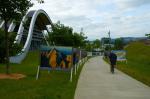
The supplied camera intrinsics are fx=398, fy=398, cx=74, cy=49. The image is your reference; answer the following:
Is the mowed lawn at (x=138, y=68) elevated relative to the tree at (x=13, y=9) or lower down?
lower down

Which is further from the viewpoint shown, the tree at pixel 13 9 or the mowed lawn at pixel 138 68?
the mowed lawn at pixel 138 68

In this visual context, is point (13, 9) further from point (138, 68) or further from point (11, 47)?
point (138, 68)

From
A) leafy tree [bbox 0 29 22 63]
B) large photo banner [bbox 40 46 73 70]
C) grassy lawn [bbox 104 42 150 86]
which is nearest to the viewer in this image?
large photo banner [bbox 40 46 73 70]

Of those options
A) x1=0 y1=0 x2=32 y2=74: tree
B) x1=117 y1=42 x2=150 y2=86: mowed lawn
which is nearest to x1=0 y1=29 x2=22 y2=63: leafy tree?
x1=117 y1=42 x2=150 y2=86: mowed lawn

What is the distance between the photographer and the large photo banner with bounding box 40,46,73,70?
21594 mm

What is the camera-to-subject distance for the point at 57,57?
2164cm

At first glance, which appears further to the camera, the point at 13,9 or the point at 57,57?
the point at 13,9

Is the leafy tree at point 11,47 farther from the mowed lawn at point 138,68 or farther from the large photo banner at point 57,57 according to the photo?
the large photo banner at point 57,57

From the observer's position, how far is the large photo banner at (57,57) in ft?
70.8

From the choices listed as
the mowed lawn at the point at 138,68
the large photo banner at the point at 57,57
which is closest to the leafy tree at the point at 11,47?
the mowed lawn at the point at 138,68

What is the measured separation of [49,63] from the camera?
21734mm

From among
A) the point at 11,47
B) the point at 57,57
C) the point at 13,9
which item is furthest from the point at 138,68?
the point at 13,9

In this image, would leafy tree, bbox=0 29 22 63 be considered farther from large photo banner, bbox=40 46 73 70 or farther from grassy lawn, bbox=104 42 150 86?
large photo banner, bbox=40 46 73 70

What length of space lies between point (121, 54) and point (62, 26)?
28146 millimetres
